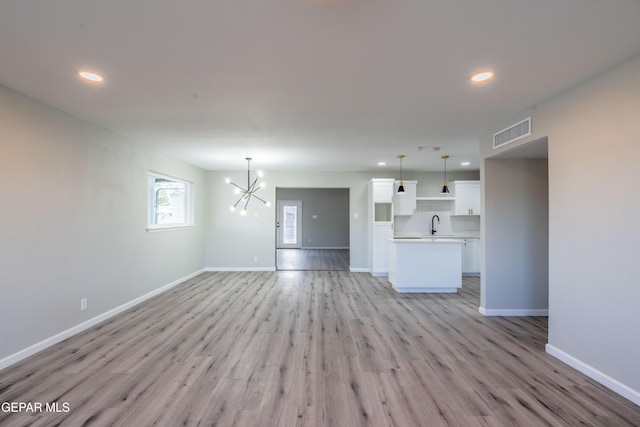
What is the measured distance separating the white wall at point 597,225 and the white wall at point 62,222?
4.94 meters

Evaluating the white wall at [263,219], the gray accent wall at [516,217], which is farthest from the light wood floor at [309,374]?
the white wall at [263,219]

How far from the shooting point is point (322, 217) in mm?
12680

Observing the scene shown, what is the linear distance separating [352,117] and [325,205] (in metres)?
9.30

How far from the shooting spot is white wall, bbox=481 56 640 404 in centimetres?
219

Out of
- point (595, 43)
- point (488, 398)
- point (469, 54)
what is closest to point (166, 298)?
point (488, 398)

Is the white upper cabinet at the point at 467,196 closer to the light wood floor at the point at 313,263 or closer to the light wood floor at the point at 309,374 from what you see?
the light wood floor at the point at 313,263

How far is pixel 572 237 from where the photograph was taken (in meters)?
2.68

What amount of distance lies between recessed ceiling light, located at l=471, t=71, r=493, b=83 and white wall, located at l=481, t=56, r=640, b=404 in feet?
2.83

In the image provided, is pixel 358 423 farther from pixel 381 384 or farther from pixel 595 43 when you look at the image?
pixel 595 43

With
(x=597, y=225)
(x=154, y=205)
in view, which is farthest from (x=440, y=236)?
(x=154, y=205)

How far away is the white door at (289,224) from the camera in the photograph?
41.7 ft

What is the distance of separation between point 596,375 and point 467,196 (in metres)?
5.01

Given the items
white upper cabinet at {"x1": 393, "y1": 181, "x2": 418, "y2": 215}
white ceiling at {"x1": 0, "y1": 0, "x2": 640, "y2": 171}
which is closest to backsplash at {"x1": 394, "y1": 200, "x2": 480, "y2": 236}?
white upper cabinet at {"x1": 393, "y1": 181, "x2": 418, "y2": 215}

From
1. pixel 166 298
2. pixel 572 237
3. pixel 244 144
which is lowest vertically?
pixel 166 298
